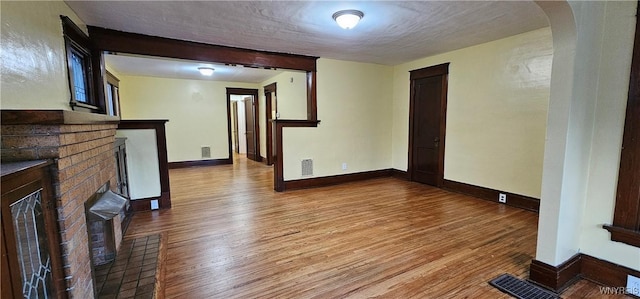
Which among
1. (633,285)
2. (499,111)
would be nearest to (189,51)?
(499,111)

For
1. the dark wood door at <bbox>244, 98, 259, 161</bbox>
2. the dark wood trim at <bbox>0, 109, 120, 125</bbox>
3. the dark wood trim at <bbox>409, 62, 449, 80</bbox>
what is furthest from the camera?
the dark wood door at <bbox>244, 98, 259, 161</bbox>

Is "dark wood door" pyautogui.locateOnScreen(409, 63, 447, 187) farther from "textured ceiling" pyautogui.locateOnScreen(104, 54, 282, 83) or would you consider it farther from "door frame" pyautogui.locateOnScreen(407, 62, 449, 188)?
"textured ceiling" pyautogui.locateOnScreen(104, 54, 282, 83)

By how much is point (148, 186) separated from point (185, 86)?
423 cm

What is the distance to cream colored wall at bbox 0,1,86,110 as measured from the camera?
172 cm

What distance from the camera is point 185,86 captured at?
7.24 metres

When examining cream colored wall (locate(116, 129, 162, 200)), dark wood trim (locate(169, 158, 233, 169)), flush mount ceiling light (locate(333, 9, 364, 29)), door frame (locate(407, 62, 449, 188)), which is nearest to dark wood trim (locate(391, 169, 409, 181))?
door frame (locate(407, 62, 449, 188))

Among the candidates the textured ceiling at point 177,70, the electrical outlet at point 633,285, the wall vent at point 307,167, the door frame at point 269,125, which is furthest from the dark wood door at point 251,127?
the electrical outlet at point 633,285

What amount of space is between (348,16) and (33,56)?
261 centimetres

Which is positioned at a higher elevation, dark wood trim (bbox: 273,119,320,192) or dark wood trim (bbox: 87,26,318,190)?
dark wood trim (bbox: 87,26,318,190)

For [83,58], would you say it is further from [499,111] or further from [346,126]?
[499,111]

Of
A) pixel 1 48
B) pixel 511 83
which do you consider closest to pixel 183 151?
pixel 1 48

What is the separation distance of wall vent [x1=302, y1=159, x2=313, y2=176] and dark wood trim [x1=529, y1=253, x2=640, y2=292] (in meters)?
3.54

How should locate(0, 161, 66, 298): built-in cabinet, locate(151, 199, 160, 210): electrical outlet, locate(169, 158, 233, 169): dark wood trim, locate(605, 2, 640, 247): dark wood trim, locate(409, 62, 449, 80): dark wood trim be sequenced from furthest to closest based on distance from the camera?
locate(169, 158, 233, 169): dark wood trim → locate(409, 62, 449, 80): dark wood trim → locate(151, 199, 160, 210): electrical outlet → locate(605, 2, 640, 247): dark wood trim → locate(0, 161, 66, 298): built-in cabinet

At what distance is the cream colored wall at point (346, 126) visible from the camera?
5043mm
